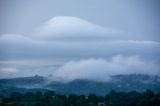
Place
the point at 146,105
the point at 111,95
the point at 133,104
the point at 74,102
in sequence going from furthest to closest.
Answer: the point at 111,95 < the point at 74,102 < the point at 133,104 < the point at 146,105

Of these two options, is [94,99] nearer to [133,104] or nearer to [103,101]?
[103,101]

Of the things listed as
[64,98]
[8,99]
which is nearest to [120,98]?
[64,98]

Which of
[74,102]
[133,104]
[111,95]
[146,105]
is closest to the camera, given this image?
[146,105]

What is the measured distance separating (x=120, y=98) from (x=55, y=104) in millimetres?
20048

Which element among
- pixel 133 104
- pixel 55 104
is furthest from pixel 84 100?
pixel 133 104

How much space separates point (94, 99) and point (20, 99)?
22.6 m

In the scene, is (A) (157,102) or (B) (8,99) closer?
(A) (157,102)

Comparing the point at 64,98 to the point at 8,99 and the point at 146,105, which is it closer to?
the point at 8,99

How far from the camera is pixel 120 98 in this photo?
3745 inches

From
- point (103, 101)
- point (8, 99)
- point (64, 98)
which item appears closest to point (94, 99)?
point (103, 101)

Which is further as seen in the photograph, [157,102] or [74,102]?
[74,102]

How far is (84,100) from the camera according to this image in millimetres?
91750

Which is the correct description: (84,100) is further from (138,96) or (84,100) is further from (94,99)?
(138,96)

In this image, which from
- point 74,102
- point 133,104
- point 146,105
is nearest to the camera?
point 146,105
